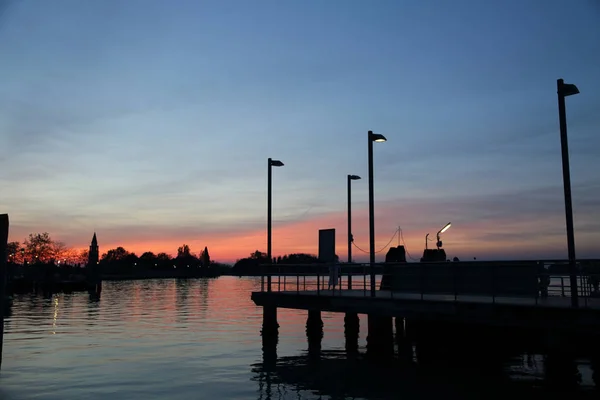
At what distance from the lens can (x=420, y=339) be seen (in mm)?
27219

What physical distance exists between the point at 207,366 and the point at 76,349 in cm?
874

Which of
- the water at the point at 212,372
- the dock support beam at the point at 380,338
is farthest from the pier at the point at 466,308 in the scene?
the water at the point at 212,372

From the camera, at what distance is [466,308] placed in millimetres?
18672

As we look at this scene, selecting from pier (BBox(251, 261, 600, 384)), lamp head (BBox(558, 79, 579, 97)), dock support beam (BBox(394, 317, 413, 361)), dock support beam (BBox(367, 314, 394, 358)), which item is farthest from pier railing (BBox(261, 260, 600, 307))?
lamp head (BBox(558, 79, 579, 97))

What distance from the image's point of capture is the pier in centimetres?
1720

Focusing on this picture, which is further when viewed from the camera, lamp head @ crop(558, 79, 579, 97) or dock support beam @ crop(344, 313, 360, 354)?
dock support beam @ crop(344, 313, 360, 354)

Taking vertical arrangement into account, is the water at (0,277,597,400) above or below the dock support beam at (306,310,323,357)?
below

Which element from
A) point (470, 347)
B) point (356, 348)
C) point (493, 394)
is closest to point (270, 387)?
point (493, 394)

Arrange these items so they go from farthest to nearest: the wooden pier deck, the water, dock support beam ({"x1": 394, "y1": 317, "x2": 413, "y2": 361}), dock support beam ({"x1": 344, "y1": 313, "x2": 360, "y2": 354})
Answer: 1. dock support beam ({"x1": 344, "y1": 313, "x2": 360, "y2": 354})
2. dock support beam ({"x1": 394, "y1": 317, "x2": 413, "y2": 361})
3. the water
4. the wooden pier deck

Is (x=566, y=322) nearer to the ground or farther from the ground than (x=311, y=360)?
farther from the ground

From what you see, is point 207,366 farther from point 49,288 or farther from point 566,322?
point 49,288

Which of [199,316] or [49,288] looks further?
[49,288]

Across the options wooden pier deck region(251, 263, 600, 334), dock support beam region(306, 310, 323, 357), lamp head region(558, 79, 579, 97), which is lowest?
dock support beam region(306, 310, 323, 357)

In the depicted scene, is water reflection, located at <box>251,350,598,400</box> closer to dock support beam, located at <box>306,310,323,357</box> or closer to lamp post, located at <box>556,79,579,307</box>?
lamp post, located at <box>556,79,579,307</box>
